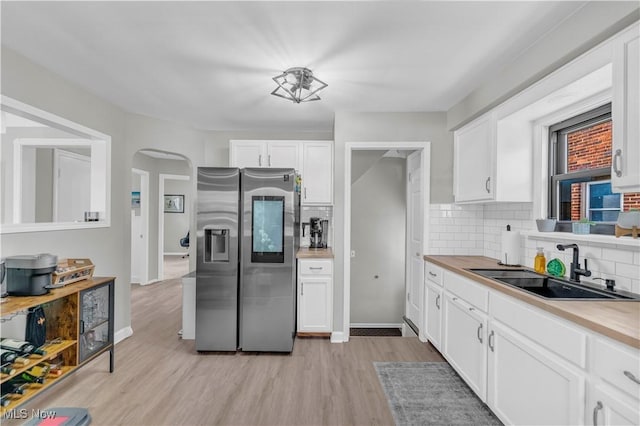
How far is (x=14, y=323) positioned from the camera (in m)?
2.42

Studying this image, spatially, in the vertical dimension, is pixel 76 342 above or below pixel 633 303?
below

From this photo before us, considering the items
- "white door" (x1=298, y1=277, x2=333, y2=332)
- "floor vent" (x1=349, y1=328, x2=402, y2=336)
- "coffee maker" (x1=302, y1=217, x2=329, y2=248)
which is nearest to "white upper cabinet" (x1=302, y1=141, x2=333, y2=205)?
"coffee maker" (x1=302, y1=217, x2=329, y2=248)

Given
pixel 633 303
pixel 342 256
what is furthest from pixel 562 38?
pixel 342 256

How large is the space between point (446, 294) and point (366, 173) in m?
2.57

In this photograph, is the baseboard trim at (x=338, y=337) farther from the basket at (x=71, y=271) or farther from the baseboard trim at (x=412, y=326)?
the basket at (x=71, y=271)

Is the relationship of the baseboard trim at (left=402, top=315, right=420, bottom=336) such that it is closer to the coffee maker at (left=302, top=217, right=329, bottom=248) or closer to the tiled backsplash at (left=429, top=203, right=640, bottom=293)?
the tiled backsplash at (left=429, top=203, right=640, bottom=293)

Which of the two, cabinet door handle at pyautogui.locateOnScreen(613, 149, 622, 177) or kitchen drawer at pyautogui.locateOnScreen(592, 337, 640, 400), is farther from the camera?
cabinet door handle at pyautogui.locateOnScreen(613, 149, 622, 177)

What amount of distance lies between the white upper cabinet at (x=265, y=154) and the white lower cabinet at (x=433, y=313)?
2040mm

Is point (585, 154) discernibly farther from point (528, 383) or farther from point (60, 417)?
point (60, 417)

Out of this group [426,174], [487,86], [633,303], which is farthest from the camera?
[426,174]

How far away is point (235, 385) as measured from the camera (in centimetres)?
263

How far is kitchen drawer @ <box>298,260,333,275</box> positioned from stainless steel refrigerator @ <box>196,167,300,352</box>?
0.28 m

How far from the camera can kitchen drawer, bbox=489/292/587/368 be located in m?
1.39

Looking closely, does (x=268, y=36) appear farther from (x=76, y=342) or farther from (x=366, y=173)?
(x=366, y=173)
